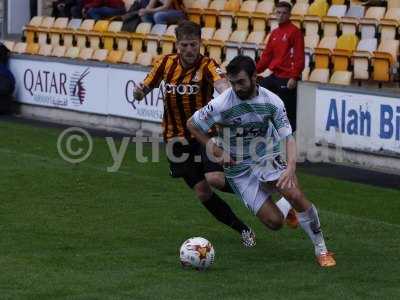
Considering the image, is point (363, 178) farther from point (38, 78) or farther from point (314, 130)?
point (38, 78)

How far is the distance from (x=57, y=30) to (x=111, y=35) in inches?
78.5

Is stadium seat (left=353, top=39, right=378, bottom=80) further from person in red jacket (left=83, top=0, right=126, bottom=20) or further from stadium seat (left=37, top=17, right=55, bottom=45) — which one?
stadium seat (left=37, top=17, right=55, bottom=45)

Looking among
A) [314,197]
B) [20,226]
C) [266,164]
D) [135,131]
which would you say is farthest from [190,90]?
[135,131]

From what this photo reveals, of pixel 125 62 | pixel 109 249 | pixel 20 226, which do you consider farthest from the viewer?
pixel 125 62

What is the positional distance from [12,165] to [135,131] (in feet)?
12.9

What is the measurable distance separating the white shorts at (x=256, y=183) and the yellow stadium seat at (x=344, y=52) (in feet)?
25.5

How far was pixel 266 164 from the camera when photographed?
30.8 ft

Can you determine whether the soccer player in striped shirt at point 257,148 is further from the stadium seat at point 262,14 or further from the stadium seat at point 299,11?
the stadium seat at point 262,14

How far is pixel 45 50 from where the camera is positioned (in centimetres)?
2270

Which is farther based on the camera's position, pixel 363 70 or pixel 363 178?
pixel 363 70

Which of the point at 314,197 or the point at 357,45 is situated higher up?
the point at 357,45

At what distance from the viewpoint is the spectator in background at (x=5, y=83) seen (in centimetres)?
2125

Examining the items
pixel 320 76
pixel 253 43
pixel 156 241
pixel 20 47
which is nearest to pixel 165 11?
pixel 253 43

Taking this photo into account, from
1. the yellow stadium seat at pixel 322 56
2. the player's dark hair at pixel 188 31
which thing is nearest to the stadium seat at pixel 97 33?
the yellow stadium seat at pixel 322 56
